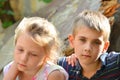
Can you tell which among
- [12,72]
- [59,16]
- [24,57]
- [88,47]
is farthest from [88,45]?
[59,16]

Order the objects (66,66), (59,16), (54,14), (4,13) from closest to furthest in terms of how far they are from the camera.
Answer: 1. (66,66)
2. (59,16)
3. (54,14)
4. (4,13)

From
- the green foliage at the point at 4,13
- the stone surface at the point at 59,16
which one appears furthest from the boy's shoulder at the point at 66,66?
the green foliage at the point at 4,13

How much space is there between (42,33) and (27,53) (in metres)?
0.16

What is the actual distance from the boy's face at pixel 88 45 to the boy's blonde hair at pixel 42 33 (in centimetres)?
14

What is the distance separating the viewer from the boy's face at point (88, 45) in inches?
97.4

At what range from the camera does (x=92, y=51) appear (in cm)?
248

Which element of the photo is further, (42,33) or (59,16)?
(59,16)

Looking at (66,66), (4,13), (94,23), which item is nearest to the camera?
(94,23)

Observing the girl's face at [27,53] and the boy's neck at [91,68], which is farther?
the boy's neck at [91,68]

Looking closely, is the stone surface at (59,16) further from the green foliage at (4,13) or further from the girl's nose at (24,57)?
the girl's nose at (24,57)

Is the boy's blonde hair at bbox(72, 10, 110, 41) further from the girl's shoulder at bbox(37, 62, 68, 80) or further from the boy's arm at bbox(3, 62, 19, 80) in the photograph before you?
the boy's arm at bbox(3, 62, 19, 80)

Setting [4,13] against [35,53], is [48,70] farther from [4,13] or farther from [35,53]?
[4,13]

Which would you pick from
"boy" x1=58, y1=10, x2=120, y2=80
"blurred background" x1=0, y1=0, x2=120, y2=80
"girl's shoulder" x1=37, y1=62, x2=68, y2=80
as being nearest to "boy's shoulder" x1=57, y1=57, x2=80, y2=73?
"boy" x1=58, y1=10, x2=120, y2=80

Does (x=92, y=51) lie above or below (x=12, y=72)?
above
